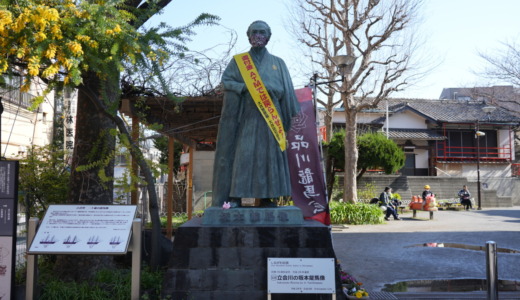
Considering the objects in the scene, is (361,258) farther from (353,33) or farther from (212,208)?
(353,33)

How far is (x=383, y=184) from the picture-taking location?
2423 cm

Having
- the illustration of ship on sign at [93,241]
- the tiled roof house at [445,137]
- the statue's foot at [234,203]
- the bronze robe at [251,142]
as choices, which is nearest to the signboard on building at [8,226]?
the illustration of ship on sign at [93,241]

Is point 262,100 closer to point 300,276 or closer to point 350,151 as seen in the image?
point 300,276

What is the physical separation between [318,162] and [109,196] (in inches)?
166

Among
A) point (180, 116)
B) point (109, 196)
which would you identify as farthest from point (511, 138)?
point (109, 196)

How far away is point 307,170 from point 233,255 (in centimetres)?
465

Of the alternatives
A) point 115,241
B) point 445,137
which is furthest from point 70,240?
point 445,137

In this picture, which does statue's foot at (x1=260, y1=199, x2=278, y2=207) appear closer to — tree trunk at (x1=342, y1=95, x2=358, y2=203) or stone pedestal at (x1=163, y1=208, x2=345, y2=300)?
stone pedestal at (x1=163, y1=208, x2=345, y2=300)

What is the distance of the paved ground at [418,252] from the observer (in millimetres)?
7234

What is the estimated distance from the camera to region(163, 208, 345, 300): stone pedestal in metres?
4.31

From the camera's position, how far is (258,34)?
5031 millimetres

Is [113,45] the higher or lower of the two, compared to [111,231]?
higher

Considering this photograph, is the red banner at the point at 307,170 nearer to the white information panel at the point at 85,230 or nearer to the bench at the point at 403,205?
the white information panel at the point at 85,230

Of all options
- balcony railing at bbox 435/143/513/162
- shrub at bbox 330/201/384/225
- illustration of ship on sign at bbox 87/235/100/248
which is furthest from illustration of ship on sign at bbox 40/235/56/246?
balcony railing at bbox 435/143/513/162
